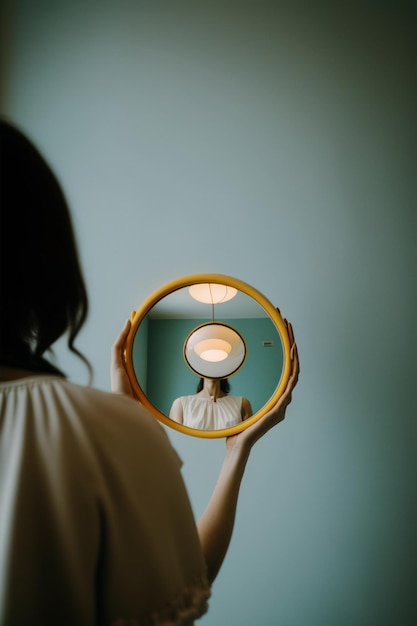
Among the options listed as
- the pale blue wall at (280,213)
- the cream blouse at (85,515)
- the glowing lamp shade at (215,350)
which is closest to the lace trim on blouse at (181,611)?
the cream blouse at (85,515)

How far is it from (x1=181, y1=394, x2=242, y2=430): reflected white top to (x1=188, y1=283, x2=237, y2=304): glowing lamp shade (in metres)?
0.19

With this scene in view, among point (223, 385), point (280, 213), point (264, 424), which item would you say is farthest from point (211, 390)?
point (280, 213)

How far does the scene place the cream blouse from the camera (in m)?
0.30

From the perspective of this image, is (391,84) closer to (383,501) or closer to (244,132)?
(244,132)

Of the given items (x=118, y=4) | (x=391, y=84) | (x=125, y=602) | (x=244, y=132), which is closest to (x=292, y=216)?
(x=244, y=132)

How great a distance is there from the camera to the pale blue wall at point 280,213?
88 centimetres

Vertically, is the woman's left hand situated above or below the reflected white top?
above

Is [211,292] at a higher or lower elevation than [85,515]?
higher

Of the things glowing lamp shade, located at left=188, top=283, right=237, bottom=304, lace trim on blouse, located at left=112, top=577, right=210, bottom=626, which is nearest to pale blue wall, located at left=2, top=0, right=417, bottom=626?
glowing lamp shade, located at left=188, top=283, right=237, bottom=304

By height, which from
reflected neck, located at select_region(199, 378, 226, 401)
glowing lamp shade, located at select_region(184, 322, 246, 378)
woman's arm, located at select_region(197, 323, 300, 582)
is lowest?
woman's arm, located at select_region(197, 323, 300, 582)

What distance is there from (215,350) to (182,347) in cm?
7

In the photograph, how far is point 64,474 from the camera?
308 millimetres

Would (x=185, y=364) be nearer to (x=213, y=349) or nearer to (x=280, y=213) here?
(x=213, y=349)

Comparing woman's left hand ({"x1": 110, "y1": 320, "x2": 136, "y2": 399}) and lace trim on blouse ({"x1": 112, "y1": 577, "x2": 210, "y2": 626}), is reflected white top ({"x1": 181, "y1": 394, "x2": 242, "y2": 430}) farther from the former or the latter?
lace trim on blouse ({"x1": 112, "y1": 577, "x2": 210, "y2": 626})
